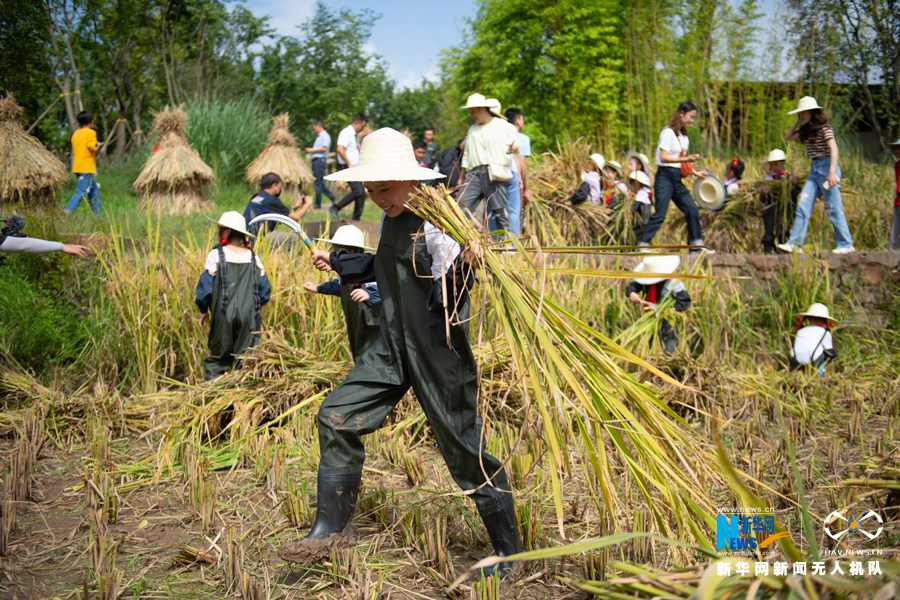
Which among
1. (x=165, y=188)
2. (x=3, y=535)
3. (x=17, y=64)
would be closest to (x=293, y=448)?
(x=3, y=535)

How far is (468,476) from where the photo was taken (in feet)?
8.82

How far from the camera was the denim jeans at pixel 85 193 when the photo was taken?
8.14 meters

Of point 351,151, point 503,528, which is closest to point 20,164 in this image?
point 351,151

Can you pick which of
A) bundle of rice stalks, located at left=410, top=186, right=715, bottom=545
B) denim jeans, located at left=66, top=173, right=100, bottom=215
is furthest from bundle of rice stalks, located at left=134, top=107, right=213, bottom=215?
bundle of rice stalks, located at left=410, top=186, right=715, bottom=545

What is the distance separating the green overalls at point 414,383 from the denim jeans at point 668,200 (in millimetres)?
4820

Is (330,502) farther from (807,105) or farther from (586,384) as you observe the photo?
(807,105)

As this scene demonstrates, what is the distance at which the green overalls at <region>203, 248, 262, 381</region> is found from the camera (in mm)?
4633

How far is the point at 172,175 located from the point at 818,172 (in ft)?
26.3

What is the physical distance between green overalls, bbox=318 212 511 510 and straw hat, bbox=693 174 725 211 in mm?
5687

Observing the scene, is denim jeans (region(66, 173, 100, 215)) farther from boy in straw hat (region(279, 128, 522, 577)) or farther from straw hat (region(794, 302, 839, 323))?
straw hat (region(794, 302, 839, 323))

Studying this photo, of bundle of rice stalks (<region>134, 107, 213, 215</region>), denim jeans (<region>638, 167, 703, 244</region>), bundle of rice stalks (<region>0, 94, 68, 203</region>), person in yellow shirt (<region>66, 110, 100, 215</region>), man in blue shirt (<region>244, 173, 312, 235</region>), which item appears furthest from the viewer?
bundle of rice stalks (<region>134, 107, 213, 215</region>)

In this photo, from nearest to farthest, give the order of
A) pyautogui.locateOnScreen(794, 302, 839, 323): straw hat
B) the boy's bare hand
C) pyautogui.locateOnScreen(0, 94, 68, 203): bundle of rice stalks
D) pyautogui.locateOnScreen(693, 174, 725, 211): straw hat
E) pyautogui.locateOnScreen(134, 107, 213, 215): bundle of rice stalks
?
the boy's bare hand → pyautogui.locateOnScreen(794, 302, 839, 323): straw hat → pyautogui.locateOnScreen(693, 174, 725, 211): straw hat → pyautogui.locateOnScreen(0, 94, 68, 203): bundle of rice stalks → pyautogui.locateOnScreen(134, 107, 213, 215): bundle of rice stalks

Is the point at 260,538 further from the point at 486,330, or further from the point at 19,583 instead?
the point at 486,330

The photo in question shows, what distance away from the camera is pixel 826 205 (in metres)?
6.88
